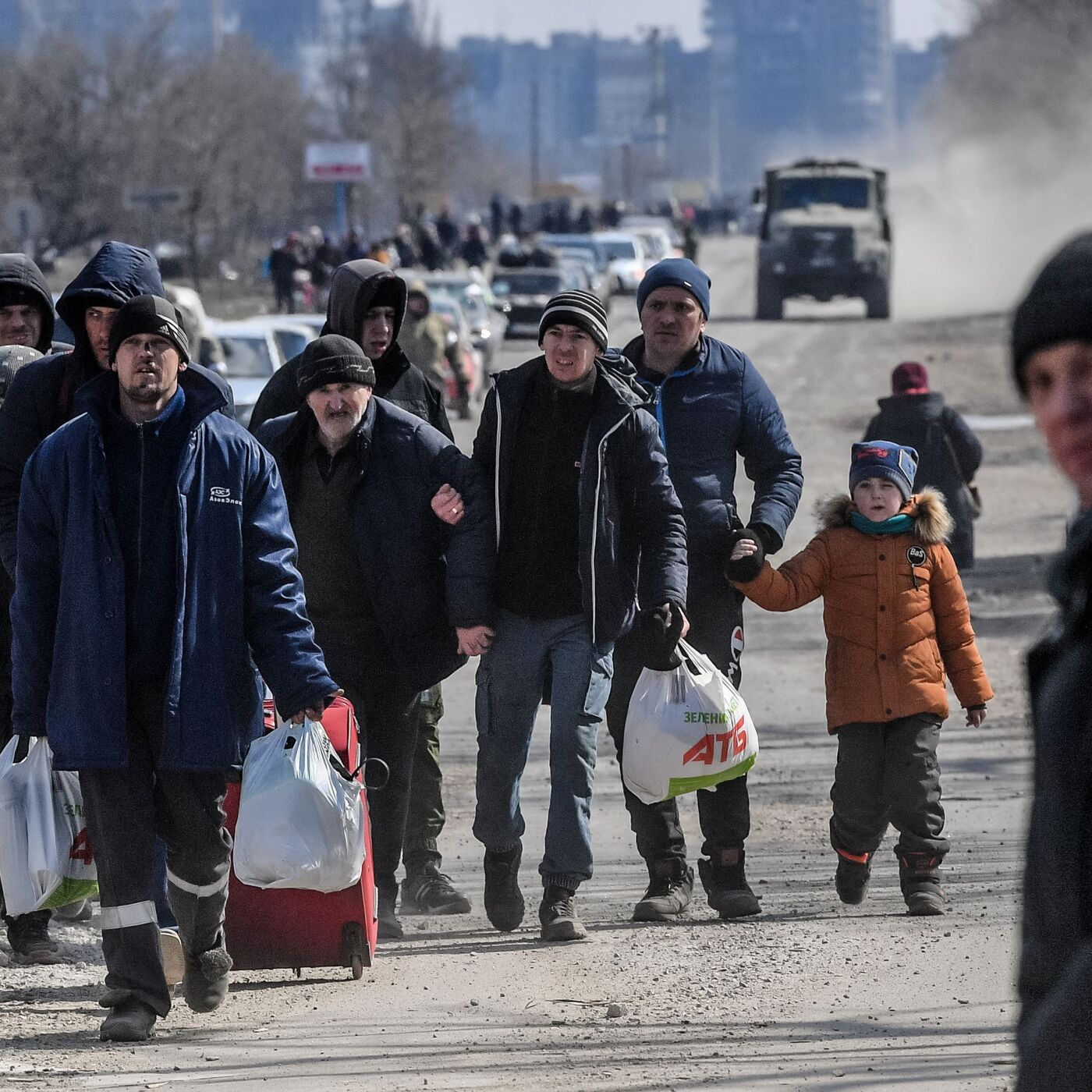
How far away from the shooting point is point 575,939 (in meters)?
6.49

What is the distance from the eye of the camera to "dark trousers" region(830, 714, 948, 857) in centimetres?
672

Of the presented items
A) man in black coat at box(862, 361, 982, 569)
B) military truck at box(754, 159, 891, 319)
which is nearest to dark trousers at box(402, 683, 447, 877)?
man in black coat at box(862, 361, 982, 569)

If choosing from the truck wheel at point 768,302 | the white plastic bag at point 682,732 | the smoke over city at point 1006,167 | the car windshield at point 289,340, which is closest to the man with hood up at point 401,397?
the white plastic bag at point 682,732

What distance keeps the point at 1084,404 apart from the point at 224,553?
3.49 meters

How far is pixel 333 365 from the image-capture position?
21.2 ft

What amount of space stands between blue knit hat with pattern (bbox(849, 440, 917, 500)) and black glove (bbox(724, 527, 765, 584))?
0.35 meters

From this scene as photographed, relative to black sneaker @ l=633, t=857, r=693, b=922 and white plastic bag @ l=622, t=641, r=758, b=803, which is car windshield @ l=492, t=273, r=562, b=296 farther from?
white plastic bag @ l=622, t=641, r=758, b=803

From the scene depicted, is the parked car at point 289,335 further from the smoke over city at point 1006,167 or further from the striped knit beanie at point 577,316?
the smoke over city at point 1006,167

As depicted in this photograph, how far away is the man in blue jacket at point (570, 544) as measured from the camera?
6461 mm

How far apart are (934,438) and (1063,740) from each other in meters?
7.75

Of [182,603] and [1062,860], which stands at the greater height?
[1062,860]

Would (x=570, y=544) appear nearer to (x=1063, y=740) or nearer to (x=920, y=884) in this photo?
(x=920, y=884)

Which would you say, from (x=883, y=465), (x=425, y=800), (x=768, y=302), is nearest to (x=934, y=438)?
(x=883, y=465)

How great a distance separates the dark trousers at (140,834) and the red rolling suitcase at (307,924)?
1.34 feet
